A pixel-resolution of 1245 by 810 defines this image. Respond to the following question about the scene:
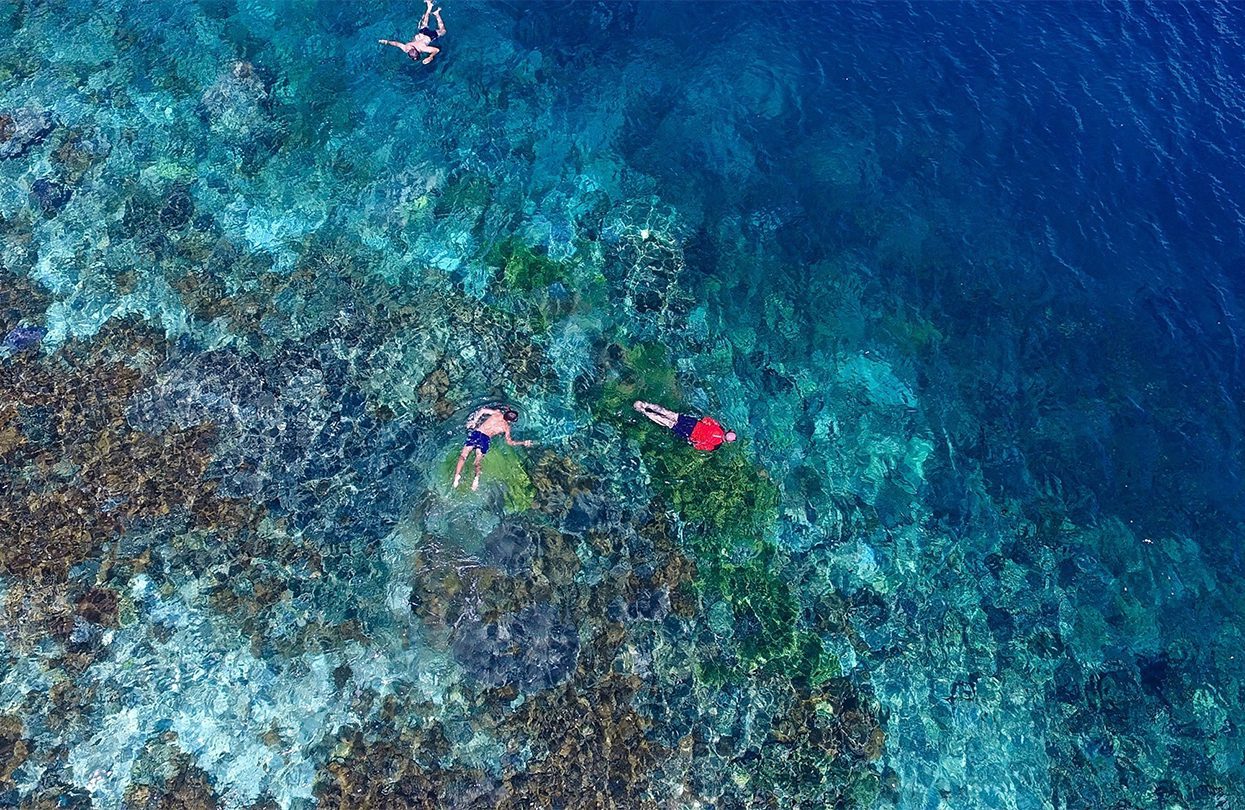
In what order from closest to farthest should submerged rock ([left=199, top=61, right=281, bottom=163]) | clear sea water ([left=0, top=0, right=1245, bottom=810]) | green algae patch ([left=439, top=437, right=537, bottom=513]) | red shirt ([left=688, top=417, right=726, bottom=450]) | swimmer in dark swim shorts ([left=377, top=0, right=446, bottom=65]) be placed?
clear sea water ([left=0, top=0, right=1245, bottom=810])
green algae patch ([left=439, top=437, right=537, bottom=513])
red shirt ([left=688, top=417, right=726, bottom=450])
submerged rock ([left=199, top=61, right=281, bottom=163])
swimmer in dark swim shorts ([left=377, top=0, right=446, bottom=65])

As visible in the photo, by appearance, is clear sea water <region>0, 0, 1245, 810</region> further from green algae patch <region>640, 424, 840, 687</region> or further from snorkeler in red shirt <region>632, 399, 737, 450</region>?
snorkeler in red shirt <region>632, 399, 737, 450</region>

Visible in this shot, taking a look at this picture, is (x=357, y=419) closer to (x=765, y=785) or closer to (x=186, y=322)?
(x=186, y=322)

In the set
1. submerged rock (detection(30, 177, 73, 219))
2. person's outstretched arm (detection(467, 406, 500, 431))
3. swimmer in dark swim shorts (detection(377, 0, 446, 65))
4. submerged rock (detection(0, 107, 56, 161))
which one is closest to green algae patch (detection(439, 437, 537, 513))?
person's outstretched arm (detection(467, 406, 500, 431))

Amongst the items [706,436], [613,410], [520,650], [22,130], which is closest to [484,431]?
[613,410]

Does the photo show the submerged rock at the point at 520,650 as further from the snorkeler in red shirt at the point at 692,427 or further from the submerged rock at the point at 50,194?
the submerged rock at the point at 50,194

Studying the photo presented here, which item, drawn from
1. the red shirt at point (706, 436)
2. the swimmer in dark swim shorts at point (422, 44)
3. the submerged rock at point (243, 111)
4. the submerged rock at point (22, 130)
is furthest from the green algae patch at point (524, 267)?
the submerged rock at point (22, 130)

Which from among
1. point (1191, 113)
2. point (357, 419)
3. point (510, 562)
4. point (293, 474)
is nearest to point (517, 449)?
point (510, 562)

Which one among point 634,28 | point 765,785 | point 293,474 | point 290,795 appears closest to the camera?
point 290,795
